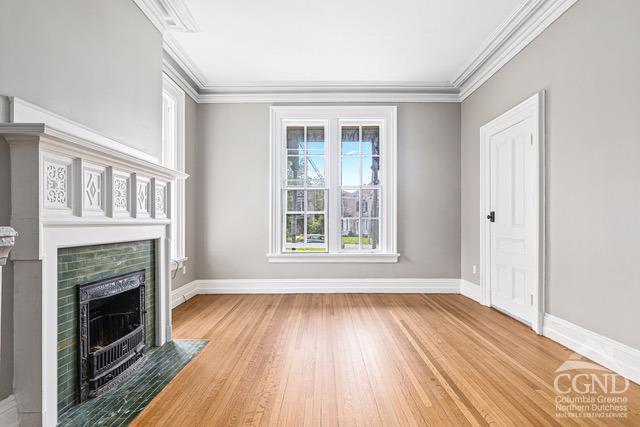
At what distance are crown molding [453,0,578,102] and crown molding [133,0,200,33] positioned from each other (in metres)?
3.06

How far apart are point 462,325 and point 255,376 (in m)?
2.21

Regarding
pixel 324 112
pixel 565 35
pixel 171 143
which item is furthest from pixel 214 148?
pixel 565 35

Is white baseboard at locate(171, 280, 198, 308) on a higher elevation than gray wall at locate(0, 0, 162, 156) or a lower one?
lower

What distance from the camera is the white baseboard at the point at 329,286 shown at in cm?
507

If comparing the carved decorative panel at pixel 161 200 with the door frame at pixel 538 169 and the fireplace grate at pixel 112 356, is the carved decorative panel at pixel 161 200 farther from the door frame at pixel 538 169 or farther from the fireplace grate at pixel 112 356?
the door frame at pixel 538 169

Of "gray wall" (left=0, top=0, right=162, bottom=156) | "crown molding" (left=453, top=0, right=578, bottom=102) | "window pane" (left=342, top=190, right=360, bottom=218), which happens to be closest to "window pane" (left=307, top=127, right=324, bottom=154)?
"window pane" (left=342, top=190, right=360, bottom=218)

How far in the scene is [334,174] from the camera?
5168mm

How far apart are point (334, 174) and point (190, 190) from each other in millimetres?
2021

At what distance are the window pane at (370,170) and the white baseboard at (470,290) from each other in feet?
6.14

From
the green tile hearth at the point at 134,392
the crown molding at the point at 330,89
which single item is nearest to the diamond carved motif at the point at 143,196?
the green tile hearth at the point at 134,392

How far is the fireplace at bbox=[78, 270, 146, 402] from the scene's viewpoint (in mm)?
2037

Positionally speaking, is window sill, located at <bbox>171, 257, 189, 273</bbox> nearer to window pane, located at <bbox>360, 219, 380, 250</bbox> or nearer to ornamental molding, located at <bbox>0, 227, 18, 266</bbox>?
window pane, located at <bbox>360, 219, 380, 250</bbox>

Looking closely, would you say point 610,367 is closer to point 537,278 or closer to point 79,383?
point 537,278

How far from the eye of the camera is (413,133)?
5164 millimetres
